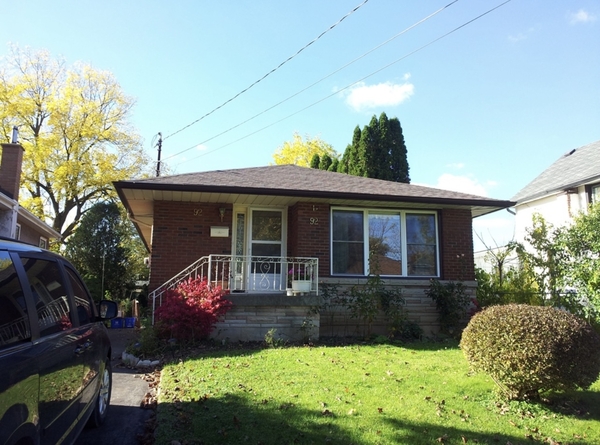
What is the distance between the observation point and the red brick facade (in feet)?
33.9

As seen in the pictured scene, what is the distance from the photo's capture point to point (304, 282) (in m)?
9.23

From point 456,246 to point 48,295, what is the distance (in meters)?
9.69

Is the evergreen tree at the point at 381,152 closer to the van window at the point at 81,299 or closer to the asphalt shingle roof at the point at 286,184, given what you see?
the asphalt shingle roof at the point at 286,184

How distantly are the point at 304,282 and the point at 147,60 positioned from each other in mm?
7880

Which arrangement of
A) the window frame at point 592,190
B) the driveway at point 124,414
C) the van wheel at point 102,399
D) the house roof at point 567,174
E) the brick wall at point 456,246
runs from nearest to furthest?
the driveway at point 124,414, the van wheel at point 102,399, the brick wall at point 456,246, the window frame at point 592,190, the house roof at point 567,174

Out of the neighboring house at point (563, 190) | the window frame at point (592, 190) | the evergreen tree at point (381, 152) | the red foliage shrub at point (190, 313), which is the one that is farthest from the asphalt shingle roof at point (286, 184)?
the evergreen tree at point (381, 152)

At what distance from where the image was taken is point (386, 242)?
10.9 metres

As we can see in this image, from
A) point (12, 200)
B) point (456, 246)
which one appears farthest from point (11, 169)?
point (456, 246)

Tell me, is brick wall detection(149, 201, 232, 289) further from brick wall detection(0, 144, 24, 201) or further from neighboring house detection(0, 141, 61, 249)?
brick wall detection(0, 144, 24, 201)

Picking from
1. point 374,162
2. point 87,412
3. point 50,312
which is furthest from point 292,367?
point 374,162

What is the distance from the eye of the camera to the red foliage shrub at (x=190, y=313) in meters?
8.15

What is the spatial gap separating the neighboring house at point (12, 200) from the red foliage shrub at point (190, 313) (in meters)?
6.35

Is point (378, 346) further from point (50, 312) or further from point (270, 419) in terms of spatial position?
point (50, 312)

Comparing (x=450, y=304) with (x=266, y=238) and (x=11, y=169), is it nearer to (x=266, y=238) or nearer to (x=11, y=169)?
(x=266, y=238)
